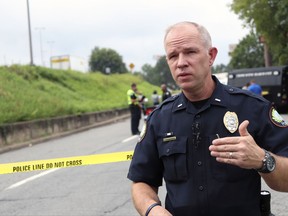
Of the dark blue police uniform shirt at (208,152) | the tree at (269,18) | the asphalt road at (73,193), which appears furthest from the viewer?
the tree at (269,18)

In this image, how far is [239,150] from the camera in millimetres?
1977

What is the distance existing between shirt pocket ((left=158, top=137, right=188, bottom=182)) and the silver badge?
0.21 m

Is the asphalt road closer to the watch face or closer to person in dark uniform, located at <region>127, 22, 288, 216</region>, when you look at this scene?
person in dark uniform, located at <region>127, 22, 288, 216</region>

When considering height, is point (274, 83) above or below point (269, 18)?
below

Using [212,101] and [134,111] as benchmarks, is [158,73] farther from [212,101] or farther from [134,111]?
[212,101]

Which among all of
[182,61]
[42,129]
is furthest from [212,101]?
[42,129]

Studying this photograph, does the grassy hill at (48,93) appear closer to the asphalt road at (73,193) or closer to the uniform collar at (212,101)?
the asphalt road at (73,193)

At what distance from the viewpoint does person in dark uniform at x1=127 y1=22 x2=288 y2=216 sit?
2232 mm

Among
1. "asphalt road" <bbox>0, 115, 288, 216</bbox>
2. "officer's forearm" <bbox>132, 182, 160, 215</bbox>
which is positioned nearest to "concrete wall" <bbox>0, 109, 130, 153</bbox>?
"asphalt road" <bbox>0, 115, 288, 216</bbox>

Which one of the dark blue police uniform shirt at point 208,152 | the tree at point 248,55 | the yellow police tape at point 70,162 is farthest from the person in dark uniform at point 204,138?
the tree at point 248,55

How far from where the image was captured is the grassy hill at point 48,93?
1794 cm

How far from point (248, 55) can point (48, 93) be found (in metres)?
51.5

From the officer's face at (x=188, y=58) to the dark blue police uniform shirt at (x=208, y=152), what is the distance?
0.41 ft

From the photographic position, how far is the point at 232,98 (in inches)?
92.3
